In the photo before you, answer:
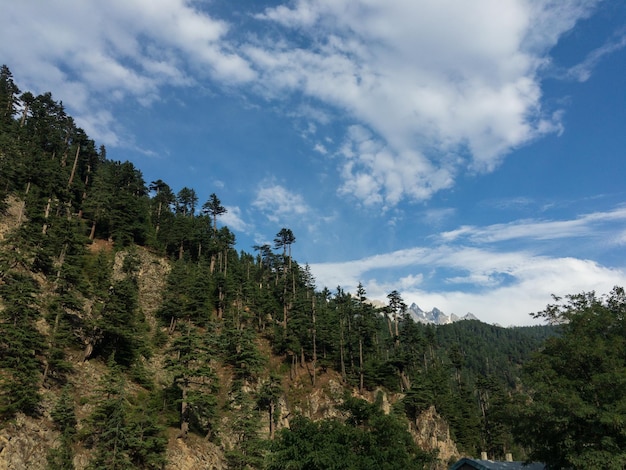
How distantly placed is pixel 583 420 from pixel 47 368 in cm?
4058

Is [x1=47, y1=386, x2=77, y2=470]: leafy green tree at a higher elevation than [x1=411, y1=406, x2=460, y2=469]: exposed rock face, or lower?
higher

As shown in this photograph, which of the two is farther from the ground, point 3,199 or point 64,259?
point 3,199

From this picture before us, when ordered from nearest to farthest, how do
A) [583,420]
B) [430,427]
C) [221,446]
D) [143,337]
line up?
[583,420] < [221,446] < [143,337] < [430,427]

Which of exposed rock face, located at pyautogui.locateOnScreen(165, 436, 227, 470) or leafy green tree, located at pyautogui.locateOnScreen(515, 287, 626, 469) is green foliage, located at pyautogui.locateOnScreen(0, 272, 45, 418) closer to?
exposed rock face, located at pyautogui.locateOnScreen(165, 436, 227, 470)

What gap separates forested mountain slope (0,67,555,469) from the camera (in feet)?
86.8

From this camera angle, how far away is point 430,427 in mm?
61812

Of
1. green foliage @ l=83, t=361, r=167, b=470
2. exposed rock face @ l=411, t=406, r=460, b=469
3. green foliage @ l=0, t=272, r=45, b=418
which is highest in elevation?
green foliage @ l=0, t=272, r=45, b=418

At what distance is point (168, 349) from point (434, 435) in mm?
46366

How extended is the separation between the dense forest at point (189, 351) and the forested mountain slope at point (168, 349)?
0.68 feet

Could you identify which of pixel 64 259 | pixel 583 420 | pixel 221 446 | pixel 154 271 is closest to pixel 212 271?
pixel 154 271

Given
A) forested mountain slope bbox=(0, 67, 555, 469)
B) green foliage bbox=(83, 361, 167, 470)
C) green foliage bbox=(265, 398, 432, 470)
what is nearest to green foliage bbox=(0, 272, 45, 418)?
forested mountain slope bbox=(0, 67, 555, 469)

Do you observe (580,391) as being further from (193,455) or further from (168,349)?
(168,349)

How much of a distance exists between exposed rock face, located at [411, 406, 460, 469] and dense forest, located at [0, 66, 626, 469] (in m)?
0.53

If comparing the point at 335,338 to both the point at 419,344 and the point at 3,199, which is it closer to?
the point at 419,344
